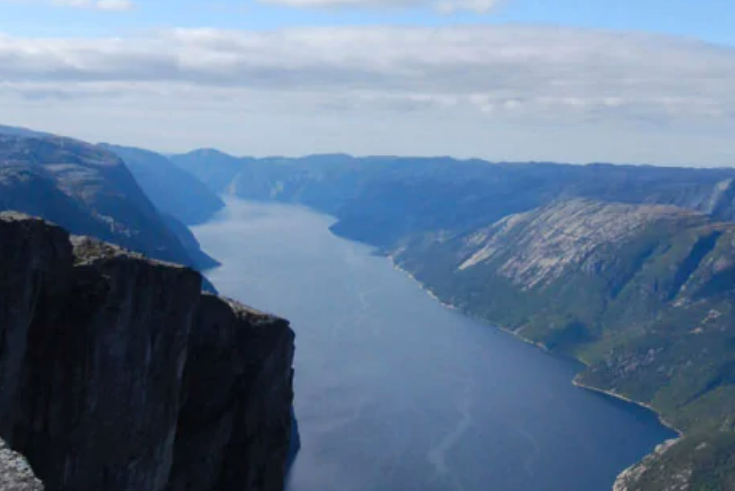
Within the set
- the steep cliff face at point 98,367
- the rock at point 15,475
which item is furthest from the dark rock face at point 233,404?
the rock at point 15,475

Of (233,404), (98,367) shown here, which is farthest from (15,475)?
(233,404)

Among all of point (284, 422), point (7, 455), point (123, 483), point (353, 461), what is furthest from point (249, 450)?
point (353, 461)

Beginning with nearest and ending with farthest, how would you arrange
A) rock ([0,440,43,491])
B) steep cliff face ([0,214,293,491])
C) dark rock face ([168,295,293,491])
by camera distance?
rock ([0,440,43,491]), steep cliff face ([0,214,293,491]), dark rock face ([168,295,293,491])

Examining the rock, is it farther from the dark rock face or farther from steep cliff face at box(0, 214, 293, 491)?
the dark rock face

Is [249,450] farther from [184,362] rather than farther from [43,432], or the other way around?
[43,432]

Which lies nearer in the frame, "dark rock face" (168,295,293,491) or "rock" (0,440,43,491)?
"rock" (0,440,43,491)

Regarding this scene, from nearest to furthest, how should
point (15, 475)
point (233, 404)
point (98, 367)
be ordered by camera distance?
point (15, 475)
point (98, 367)
point (233, 404)

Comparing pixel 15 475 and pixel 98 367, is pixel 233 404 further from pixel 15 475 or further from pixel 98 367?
pixel 15 475

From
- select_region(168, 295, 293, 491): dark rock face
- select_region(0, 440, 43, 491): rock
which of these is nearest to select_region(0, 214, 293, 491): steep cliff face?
select_region(168, 295, 293, 491): dark rock face
